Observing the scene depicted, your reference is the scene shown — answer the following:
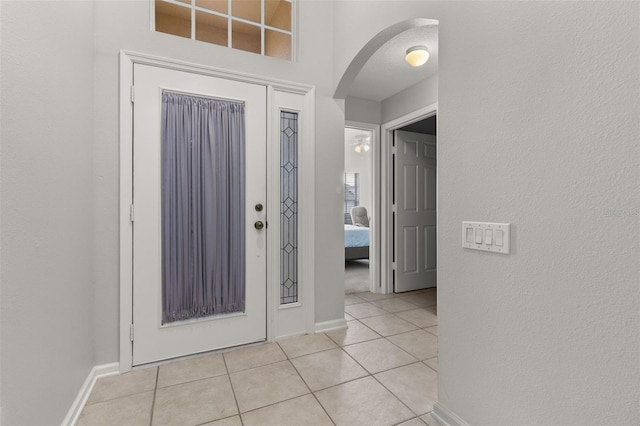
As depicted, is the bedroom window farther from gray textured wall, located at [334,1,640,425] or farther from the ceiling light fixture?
gray textured wall, located at [334,1,640,425]

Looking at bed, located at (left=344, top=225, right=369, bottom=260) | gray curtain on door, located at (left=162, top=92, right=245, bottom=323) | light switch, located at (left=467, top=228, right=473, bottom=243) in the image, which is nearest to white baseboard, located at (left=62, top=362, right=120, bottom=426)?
gray curtain on door, located at (left=162, top=92, right=245, bottom=323)

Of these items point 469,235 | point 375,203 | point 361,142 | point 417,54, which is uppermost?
point 361,142

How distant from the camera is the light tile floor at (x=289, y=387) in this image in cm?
155

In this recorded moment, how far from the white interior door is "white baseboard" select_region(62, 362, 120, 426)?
3.06m

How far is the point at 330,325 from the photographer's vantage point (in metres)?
2.65

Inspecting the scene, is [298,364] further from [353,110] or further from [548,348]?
[353,110]

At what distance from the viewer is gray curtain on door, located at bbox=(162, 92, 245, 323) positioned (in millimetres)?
2076

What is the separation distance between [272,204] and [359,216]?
16.8ft

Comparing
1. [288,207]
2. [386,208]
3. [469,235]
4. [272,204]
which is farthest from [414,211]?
[469,235]

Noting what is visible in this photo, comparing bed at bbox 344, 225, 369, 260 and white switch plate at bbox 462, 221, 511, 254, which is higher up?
white switch plate at bbox 462, 221, 511, 254

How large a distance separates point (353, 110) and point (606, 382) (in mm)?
3389

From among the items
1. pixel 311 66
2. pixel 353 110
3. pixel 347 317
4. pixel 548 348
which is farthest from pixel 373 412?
pixel 353 110

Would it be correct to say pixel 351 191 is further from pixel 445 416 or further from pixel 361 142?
pixel 445 416

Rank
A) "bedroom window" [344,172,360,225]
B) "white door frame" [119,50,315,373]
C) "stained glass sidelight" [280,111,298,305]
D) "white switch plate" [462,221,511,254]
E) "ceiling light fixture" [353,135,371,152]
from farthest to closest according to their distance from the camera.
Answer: "bedroom window" [344,172,360,225], "ceiling light fixture" [353,135,371,152], "stained glass sidelight" [280,111,298,305], "white door frame" [119,50,315,373], "white switch plate" [462,221,511,254]
